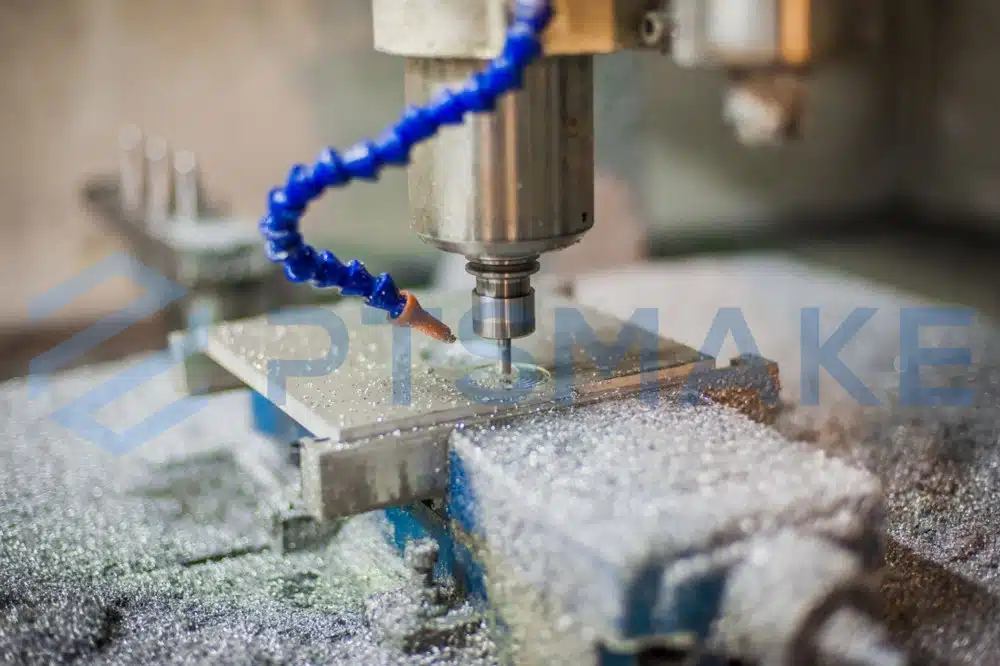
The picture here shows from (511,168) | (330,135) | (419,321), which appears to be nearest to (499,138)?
(511,168)

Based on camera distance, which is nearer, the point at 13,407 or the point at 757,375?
the point at 757,375

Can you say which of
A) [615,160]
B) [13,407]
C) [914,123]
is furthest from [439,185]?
[914,123]

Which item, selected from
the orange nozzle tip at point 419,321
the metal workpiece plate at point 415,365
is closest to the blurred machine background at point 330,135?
the metal workpiece plate at point 415,365

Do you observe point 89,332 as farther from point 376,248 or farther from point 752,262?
point 752,262

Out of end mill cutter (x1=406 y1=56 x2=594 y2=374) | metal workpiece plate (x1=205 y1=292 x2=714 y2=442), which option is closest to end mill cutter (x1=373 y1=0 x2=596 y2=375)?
end mill cutter (x1=406 y1=56 x2=594 y2=374)

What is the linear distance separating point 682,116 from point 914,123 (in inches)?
29.8

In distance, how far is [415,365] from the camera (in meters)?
1.04

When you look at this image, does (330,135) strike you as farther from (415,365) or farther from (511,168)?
(511,168)

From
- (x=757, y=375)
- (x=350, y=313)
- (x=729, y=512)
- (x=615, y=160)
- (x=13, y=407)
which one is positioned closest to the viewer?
(x=729, y=512)

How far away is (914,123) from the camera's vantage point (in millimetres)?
3154

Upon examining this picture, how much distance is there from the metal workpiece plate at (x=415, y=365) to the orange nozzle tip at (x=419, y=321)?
0.10 ft

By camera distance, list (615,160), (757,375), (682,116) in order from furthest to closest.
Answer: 1. (682,116)
2. (615,160)
3. (757,375)

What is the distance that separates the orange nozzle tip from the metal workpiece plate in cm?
3

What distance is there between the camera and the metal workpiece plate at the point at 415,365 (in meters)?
0.90
